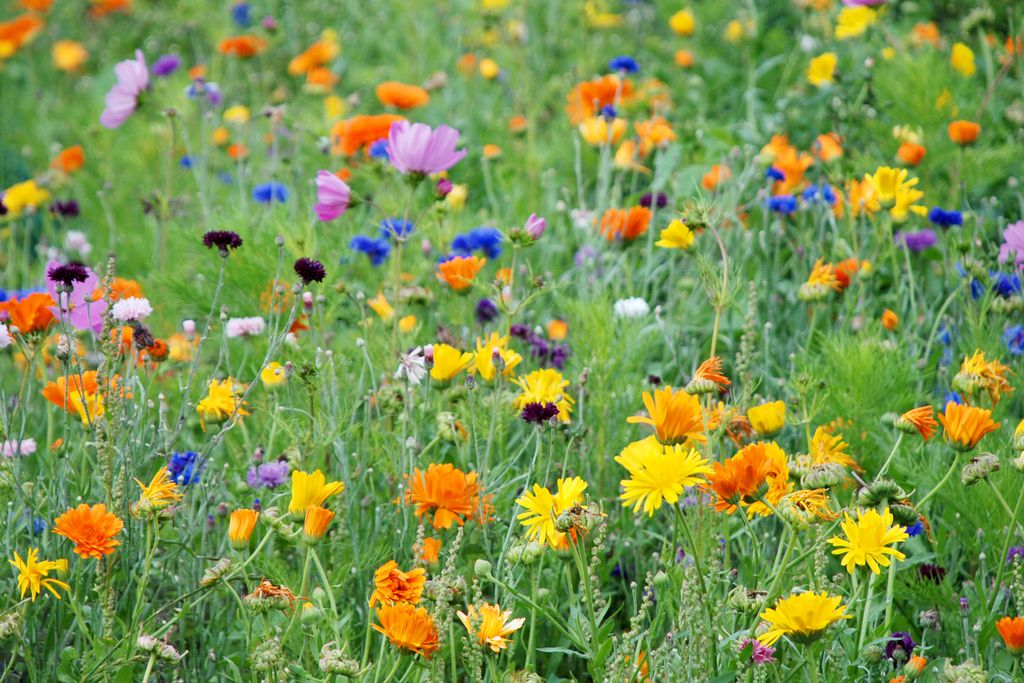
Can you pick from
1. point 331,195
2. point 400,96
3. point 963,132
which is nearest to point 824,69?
point 963,132

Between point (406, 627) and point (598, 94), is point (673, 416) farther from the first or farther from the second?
point (598, 94)

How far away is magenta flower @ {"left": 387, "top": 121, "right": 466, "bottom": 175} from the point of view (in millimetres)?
1964

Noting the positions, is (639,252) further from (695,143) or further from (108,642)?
(108,642)

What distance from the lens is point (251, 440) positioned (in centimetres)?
225

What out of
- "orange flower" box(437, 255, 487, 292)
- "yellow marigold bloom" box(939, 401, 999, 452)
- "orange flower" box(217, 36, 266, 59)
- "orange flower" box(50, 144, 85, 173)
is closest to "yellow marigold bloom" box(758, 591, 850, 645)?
"yellow marigold bloom" box(939, 401, 999, 452)

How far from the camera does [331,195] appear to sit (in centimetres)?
206

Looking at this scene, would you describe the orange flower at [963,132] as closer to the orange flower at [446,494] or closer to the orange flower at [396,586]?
the orange flower at [446,494]

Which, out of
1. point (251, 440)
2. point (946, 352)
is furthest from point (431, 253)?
point (946, 352)

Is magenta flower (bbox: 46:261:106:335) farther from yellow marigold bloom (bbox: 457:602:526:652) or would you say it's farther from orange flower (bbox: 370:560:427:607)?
yellow marigold bloom (bbox: 457:602:526:652)

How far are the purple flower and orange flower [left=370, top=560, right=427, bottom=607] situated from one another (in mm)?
416

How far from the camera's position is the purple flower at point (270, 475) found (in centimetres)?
188

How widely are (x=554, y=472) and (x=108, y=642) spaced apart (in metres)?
0.83

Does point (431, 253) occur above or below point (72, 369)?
below

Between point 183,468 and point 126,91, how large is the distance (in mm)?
1323
